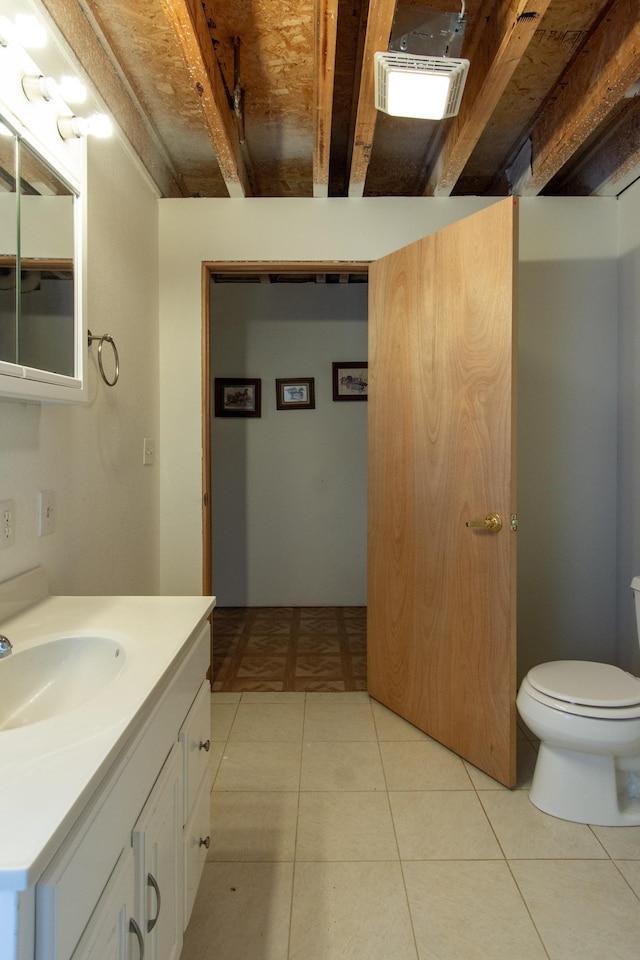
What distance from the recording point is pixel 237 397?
3992 mm

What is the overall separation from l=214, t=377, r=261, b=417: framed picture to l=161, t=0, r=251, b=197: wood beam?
1.73 meters

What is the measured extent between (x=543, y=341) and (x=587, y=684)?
1522 millimetres

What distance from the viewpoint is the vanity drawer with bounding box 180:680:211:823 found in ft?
3.77

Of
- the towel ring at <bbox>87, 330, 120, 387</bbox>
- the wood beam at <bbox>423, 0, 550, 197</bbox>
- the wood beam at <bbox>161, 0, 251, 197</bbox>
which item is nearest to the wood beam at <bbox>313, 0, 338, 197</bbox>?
the wood beam at <bbox>161, 0, 251, 197</bbox>

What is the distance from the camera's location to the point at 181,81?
196 cm

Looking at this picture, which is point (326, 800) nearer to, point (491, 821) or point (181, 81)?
point (491, 821)

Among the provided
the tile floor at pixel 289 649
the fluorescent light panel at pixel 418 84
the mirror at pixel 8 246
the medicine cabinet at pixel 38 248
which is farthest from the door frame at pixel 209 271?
the mirror at pixel 8 246

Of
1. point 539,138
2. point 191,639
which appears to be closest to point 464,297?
point 539,138

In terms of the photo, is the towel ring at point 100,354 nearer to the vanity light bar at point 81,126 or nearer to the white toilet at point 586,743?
the vanity light bar at point 81,126

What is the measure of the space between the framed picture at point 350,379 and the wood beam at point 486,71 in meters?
1.69

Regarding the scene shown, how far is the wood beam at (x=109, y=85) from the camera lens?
1.54 metres

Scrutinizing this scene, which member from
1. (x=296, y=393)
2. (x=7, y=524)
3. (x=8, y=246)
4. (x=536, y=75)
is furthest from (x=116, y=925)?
(x=296, y=393)

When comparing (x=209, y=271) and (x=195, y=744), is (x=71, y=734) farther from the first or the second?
(x=209, y=271)

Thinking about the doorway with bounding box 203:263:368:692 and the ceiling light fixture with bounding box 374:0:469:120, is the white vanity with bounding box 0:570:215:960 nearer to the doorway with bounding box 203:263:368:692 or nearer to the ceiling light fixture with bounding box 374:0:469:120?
the ceiling light fixture with bounding box 374:0:469:120
